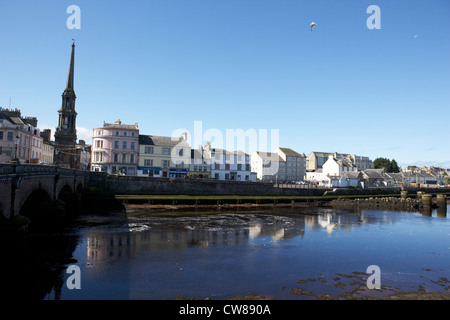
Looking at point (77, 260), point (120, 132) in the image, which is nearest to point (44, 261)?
point (77, 260)

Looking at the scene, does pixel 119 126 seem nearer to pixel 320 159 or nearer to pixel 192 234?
pixel 192 234

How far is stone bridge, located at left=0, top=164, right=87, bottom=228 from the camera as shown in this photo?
62.3 feet

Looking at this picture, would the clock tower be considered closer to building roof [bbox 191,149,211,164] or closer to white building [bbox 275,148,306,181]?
building roof [bbox 191,149,211,164]

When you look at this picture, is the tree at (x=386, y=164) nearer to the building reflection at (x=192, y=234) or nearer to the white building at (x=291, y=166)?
the white building at (x=291, y=166)

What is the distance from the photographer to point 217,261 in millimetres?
20938

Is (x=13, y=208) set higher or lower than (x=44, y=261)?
higher

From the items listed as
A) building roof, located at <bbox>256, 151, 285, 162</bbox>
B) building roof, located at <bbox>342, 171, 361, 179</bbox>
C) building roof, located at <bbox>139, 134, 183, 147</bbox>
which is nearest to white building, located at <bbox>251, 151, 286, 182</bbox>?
building roof, located at <bbox>256, 151, 285, 162</bbox>

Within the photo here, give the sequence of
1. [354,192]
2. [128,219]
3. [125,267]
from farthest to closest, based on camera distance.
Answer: [354,192], [128,219], [125,267]

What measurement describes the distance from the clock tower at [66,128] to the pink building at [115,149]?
5.21 meters

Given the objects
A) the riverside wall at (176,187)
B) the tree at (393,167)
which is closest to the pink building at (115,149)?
the riverside wall at (176,187)
